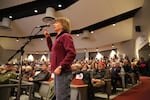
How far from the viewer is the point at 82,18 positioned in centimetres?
1007

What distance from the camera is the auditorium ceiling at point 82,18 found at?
28.7ft

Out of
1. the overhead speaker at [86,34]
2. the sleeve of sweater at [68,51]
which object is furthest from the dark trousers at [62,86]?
the overhead speaker at [86,34]

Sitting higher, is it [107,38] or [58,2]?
[58,2]

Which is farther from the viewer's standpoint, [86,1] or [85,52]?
[85,52]

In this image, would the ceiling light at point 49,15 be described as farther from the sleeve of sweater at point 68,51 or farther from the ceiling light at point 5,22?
the sleeve of sweater at point 68,51

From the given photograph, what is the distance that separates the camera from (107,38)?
1176cm

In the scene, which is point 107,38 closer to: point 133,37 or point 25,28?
point 133,37

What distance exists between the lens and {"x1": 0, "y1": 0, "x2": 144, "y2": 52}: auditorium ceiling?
874 centimetres

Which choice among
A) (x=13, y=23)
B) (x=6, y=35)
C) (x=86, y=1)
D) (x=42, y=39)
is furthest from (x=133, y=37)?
(x=6, y=35)

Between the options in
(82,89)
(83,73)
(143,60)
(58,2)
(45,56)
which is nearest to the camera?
(82,89)

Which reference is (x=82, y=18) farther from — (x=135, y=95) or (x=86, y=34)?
(x=135, y=95)

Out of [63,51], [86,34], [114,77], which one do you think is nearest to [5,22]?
[86,34]

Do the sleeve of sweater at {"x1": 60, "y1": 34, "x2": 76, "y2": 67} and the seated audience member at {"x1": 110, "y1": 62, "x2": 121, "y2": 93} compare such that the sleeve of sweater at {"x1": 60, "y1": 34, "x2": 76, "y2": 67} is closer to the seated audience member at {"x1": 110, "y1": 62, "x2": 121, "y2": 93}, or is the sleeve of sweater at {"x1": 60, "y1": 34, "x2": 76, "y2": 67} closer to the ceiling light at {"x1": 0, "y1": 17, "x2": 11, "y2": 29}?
the seated audience member at {"x1": 110, "y1": 62, "x2": 121, "y2": 93}

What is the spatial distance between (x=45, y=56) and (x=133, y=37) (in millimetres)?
7466
